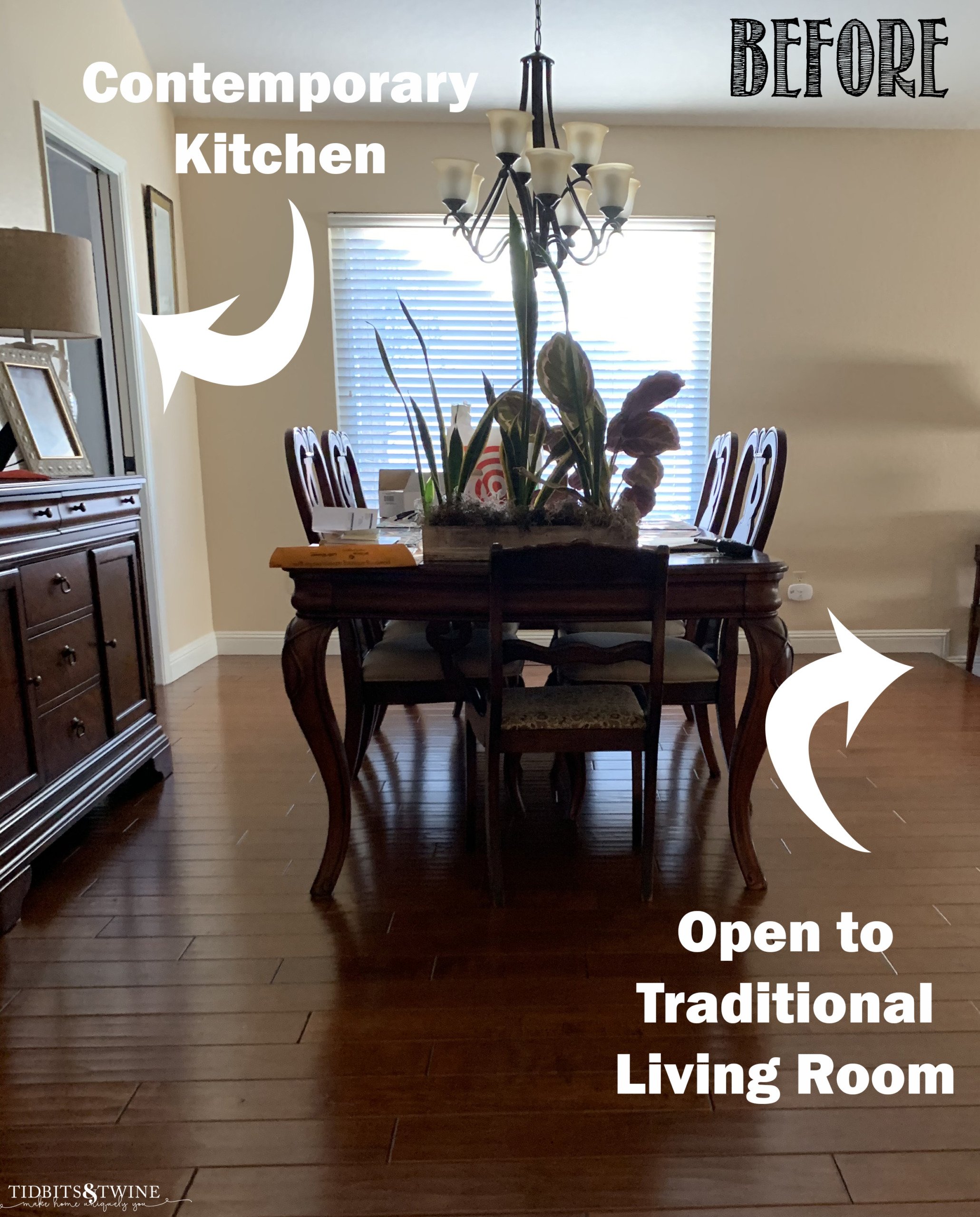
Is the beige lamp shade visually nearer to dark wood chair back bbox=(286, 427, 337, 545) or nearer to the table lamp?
the table lamp

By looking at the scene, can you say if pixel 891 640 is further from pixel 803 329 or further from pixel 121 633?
pixel 121 633

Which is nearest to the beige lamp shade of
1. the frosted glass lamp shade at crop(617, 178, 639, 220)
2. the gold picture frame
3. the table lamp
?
the table lamp

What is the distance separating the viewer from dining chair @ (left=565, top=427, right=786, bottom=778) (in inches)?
81.4

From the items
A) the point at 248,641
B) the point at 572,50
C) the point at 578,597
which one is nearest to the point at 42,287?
the point at 578,597

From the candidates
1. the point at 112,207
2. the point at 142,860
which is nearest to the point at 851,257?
the point at 112,207

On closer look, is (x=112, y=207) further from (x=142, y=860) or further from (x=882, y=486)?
(x=882, y=486)

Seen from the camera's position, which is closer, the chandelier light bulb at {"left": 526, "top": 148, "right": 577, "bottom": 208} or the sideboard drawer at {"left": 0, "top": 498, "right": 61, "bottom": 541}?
the sideboard drawer at {"left": 0, "top": 498, "right": 61, "bottom": 541}

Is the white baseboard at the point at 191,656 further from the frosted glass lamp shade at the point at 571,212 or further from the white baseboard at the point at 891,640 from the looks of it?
the white baseboard at the point at 891,640

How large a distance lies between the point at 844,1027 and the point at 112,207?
12.0ft

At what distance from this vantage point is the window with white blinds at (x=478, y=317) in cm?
387

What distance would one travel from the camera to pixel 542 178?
217cm

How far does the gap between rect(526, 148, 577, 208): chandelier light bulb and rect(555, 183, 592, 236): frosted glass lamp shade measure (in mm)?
240

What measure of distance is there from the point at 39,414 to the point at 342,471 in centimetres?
104

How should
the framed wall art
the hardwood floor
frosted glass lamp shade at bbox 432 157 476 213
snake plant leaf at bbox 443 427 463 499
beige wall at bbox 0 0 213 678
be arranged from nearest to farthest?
the hardwood floor
snake plant leaf at bbox 443 427 463 499
frosted glass lamp shade at bbox 432 157 476 213
beige wall at bbox 0 0 213 678
the framed wall art
